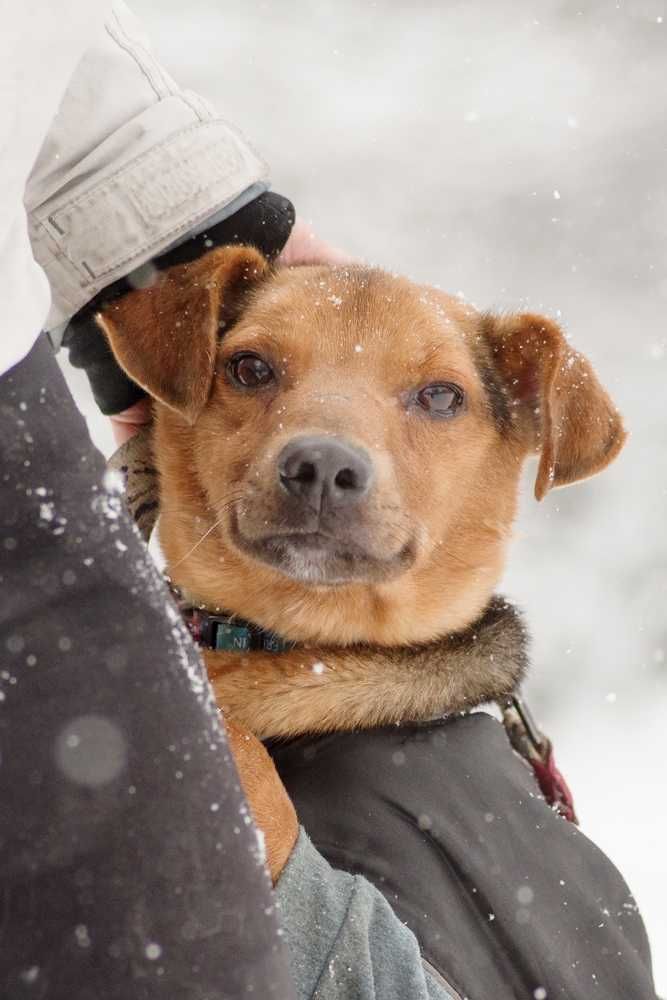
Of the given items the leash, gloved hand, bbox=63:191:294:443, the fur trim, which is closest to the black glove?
gloved hand, bbox=63:191:294:443

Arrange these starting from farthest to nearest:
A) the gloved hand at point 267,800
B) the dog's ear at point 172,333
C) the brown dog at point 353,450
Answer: the dog's ear at point 172,333 → the brown dog at point 353,450 → the gloved hand at point 267,800

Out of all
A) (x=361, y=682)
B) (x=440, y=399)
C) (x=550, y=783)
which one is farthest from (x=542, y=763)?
(x=440, y=399)

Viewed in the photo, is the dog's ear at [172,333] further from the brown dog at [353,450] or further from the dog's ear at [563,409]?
the dog's ear at [563,409]

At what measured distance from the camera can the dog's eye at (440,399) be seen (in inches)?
125

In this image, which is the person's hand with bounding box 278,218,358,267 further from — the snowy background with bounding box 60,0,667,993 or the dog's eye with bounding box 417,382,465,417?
the snowy background with bounding box 60,0,667,993

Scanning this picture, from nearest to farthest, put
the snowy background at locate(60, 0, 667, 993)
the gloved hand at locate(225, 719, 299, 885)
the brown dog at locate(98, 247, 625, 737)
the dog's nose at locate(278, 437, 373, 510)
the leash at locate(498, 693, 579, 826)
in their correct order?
the gloved hand at locate(225, 719, 299, 885) < the dog's nose at locate(278, 437, 373, 510) < the brown dog at locate(98, 247, 625, 737) < the leash at locate(498, 693, 579, 826) < the snowy background at locate(60, 0, 667, 993)

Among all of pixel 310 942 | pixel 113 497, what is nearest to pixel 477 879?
pixel 310 942

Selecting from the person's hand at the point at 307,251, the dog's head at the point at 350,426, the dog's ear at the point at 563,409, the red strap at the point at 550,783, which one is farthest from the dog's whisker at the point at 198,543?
the red strap at the point at 550,783

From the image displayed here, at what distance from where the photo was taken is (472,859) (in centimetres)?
241

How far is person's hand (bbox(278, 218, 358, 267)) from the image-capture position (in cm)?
371

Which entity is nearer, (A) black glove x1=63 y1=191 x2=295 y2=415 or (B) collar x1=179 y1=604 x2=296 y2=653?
(B) collar x1=179 y1=604 x2=296 y2=653

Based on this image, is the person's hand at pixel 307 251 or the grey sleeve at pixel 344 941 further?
the person's hand at pixel 307 251

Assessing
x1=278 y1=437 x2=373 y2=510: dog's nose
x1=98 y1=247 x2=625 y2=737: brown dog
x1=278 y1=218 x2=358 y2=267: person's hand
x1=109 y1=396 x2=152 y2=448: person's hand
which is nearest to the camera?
x1=278 y1=437 x2=373 y2=510: dog's nose

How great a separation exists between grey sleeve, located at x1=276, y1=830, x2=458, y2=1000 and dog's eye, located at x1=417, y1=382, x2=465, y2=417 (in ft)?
5.06
